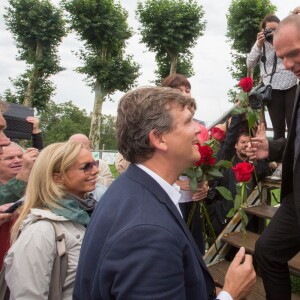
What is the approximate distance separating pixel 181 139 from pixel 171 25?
21.3 metres

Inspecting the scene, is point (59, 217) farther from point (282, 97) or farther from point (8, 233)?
point (282, 97)

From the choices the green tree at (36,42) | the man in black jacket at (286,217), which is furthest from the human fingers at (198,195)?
the green tree at (36,42)

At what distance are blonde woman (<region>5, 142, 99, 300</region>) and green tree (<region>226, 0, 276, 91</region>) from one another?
1748cm

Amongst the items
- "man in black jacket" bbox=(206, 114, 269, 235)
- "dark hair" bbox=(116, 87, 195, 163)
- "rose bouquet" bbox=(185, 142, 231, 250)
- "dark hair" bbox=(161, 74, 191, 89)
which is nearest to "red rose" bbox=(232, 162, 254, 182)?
"rose bouquet" bbox=(185, 142, 231, 250)

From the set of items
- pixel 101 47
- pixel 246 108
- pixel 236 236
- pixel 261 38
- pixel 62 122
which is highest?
pixel 101 47

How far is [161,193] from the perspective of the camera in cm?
120

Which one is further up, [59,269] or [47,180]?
[47,180]

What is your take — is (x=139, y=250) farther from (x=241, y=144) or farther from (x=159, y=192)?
(x=241, y=144)

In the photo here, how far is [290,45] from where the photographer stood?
2.04 meters

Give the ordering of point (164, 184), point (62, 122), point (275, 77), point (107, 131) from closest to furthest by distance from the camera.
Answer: point (164, 184) < point (275, 77) < point (62, 122) < point (107, 131)

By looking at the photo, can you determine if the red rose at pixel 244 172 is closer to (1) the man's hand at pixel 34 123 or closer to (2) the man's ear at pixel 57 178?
(2) the man's ear at pixel 57 178

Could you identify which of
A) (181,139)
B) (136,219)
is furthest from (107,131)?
(136,219)

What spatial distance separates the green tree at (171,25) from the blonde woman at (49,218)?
1995cm

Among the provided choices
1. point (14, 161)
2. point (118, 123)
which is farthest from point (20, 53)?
point (118, 123)
